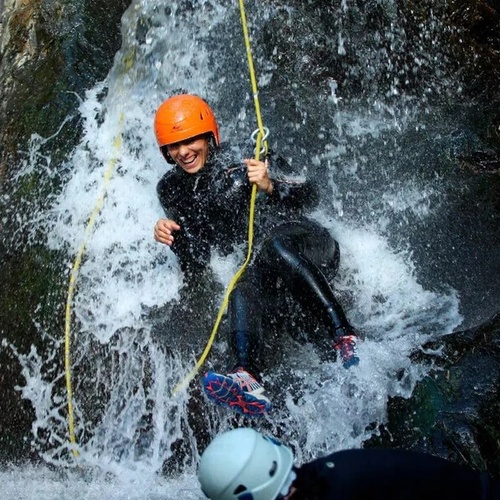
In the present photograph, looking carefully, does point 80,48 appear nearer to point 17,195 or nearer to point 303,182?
point 17,195

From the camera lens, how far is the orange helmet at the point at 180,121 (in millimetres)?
3943

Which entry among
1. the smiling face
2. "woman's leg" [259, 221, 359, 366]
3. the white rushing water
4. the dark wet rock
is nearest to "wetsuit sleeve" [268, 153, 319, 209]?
"woman's leg" [259, 221, 359, 366]

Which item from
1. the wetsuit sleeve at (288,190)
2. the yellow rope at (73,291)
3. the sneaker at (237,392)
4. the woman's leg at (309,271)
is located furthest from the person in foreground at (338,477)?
the yellow rope at (73,291)

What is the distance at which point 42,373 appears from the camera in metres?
4.45

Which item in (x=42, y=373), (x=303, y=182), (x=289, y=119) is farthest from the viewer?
(x=289, y=119)

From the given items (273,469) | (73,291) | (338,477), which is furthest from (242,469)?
(73,291)

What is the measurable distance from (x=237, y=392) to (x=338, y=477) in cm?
126

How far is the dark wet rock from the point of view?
298 centimetres

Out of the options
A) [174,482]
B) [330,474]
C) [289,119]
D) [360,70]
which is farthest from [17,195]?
[330,474]

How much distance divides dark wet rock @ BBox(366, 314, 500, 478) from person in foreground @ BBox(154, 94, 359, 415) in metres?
0.42

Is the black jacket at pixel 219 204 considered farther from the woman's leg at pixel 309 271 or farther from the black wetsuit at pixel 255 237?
the woman's leg at pixel 309 271

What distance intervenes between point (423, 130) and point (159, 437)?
3.69 meters

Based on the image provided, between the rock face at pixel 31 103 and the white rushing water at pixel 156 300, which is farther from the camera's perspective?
the rock face at pixel 31 103

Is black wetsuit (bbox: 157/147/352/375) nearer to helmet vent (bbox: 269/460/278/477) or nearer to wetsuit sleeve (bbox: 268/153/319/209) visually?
wetsuit sleeve (bbox: 268/153/319/209)
